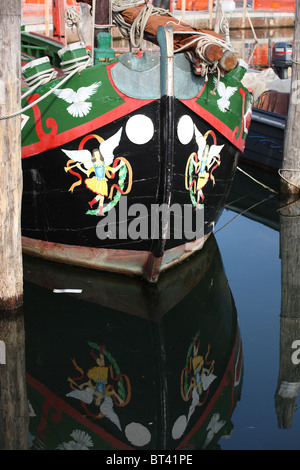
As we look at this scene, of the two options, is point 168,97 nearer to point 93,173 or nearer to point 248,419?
point 93,173

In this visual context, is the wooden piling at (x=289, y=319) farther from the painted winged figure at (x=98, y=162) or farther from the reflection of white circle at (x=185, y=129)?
the painted winged figure at (x=98, y=162)

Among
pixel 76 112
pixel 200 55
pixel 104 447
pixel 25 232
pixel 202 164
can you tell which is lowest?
pixel 104 447

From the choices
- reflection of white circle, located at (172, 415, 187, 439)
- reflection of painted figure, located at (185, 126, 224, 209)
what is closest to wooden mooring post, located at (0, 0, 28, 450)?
reflection of white circle, located at (172, 415, 187, 439)

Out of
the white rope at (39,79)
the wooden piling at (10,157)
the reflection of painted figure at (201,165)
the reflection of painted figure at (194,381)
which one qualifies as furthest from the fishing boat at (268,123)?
the wooden piling at (10,157)

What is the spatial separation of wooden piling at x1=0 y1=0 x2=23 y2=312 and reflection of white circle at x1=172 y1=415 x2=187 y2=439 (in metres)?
1.83

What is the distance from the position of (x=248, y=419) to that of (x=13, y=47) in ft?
10.2

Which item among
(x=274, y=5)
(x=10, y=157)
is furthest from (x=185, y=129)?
(x=274, y=5)

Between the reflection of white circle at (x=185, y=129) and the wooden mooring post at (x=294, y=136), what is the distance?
9.12ft

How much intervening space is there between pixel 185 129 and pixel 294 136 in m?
2.88

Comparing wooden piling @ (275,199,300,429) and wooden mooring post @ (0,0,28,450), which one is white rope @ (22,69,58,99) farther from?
wooden piling @ (275,199,300,429)

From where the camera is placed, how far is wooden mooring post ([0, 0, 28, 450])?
4.91 m

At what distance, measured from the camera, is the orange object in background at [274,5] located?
27794 mm
